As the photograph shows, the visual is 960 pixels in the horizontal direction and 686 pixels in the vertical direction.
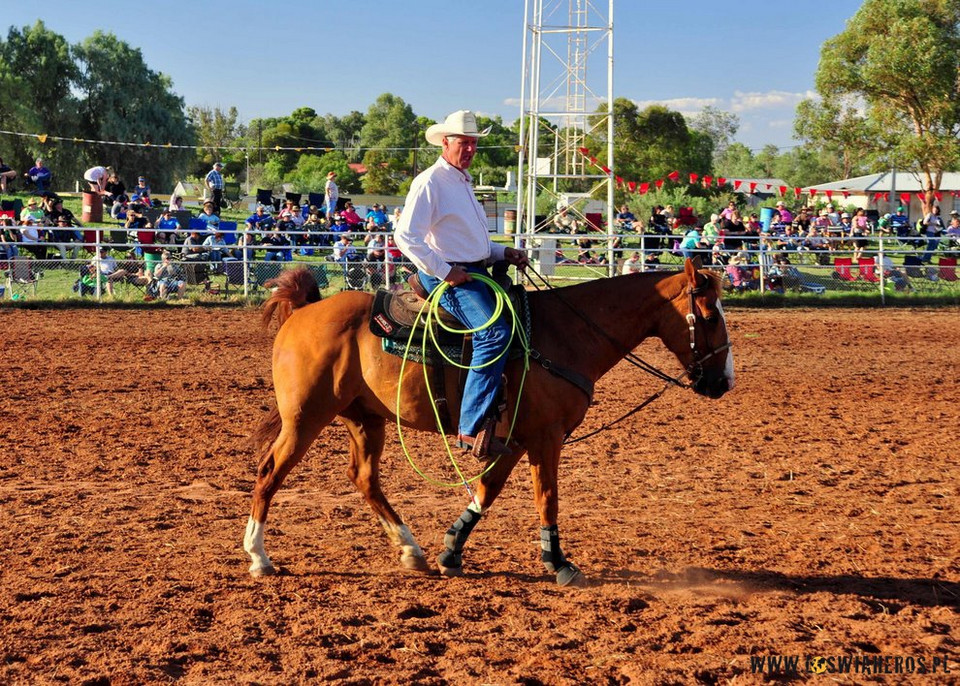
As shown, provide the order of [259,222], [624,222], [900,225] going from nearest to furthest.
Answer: [259,222]
[624,222]
[900,225]

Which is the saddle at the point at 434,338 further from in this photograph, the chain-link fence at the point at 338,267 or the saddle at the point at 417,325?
the chain-link fence at the point at 338,267

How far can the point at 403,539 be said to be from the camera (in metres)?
5.88

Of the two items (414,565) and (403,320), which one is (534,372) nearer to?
(403,320)

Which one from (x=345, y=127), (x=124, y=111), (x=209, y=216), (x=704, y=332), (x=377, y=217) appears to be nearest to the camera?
(x=704, y=332)

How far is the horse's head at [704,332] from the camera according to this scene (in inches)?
228

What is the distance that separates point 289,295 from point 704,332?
8.66 feet

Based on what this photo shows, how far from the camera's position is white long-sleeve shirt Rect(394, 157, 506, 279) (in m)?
5.47

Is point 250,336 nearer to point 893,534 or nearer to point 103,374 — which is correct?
point 103,374

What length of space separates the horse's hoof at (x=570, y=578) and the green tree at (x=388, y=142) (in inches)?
2029

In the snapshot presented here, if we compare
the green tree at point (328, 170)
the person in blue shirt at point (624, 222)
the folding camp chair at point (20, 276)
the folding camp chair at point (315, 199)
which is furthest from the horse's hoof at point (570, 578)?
the green tree at point (328, 170)

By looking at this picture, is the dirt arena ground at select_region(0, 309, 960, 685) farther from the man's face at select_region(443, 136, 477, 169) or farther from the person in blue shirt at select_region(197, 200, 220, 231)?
the person in blue shirt at select_region(197, 200, 220, 231)

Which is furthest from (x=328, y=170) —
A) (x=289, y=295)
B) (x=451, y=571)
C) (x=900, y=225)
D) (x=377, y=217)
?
(x=451, y=571)

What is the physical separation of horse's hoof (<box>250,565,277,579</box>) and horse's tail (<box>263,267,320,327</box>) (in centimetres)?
161

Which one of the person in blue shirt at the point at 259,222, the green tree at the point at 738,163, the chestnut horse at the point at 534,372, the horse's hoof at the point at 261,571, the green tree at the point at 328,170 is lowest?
the horse's hoof at the point at 261,571
